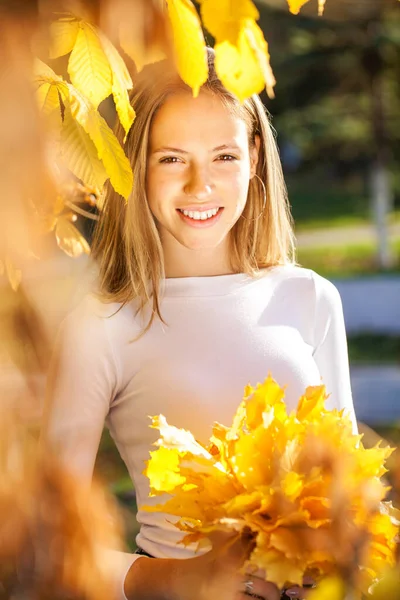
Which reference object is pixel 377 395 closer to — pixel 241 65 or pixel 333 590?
pixel 241 65

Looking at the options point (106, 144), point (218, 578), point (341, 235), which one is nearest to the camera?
point (218, 578)

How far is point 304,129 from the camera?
679 inches

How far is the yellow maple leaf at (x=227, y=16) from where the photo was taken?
3.34ft

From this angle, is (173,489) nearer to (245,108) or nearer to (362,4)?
(245,108)

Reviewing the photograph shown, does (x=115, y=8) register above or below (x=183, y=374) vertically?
above

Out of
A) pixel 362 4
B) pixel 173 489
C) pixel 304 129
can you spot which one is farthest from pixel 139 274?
pixel 304 129

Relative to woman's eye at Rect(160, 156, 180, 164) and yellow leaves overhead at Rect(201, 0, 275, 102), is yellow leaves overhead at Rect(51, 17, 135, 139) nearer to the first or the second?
yellow leaves overhead at Rect(201, 0, 275, 102)

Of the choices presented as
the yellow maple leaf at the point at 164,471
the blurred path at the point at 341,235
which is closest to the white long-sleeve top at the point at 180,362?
the yellow maple leaf at the point at 164,471

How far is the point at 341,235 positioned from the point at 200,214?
17.1 metres

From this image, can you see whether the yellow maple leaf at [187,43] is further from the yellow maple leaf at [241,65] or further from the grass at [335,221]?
the grass at [335,221]

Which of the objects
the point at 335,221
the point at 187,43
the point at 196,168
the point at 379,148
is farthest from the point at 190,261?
the point at 335,221

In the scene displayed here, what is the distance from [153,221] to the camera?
6.03 ft

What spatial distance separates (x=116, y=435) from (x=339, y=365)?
473mm

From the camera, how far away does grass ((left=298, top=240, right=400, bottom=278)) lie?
1409 centimetres
